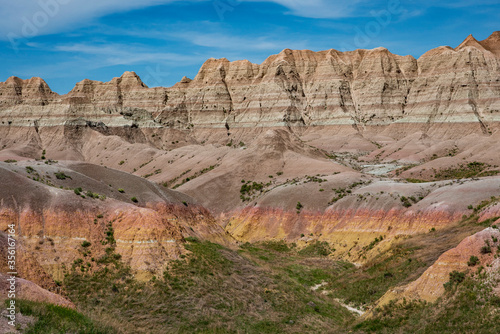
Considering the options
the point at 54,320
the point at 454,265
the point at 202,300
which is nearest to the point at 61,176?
the point at 202,300

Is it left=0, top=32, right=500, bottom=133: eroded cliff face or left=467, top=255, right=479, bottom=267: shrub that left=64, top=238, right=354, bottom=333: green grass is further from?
left=0, top=32, right=500, bottom=133: eroded cliff face

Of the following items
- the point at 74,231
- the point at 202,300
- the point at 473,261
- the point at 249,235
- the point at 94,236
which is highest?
the point at 74,231

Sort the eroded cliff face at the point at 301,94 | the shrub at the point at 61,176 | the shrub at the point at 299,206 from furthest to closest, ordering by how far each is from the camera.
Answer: the eroded cliff face at the point at 301,94 → the shrub at the point at 299,206 → the shrub at the point at 61,176

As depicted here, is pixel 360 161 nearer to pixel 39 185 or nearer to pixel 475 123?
pixel 475 123

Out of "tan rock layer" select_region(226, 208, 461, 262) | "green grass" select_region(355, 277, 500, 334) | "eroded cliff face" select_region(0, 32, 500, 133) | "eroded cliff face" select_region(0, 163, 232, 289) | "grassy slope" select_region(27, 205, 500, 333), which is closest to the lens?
"green grass" select_region(355, 277, 500, 334)

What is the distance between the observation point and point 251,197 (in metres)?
77.5

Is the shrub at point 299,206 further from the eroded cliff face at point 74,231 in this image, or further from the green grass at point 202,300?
the eroded cliff face at point 74,231

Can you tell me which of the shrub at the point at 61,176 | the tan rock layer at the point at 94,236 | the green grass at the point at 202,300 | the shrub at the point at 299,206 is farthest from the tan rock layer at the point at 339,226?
the shrub at the point at 61,176

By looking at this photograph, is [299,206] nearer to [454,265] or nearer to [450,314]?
[454,265]

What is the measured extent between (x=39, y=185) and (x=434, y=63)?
534 feet

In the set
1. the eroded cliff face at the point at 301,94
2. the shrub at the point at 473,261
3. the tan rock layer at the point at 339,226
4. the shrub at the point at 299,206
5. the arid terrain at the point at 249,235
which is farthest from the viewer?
the eroded cliff face at the point at 301,94

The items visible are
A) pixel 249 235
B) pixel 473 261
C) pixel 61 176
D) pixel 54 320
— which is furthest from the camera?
pixel 249 235

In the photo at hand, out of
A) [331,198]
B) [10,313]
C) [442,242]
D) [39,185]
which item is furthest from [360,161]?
[10,313]

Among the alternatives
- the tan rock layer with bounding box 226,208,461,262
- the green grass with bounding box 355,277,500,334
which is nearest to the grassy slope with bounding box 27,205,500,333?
the green grass with bounding box 355,277,500,334
